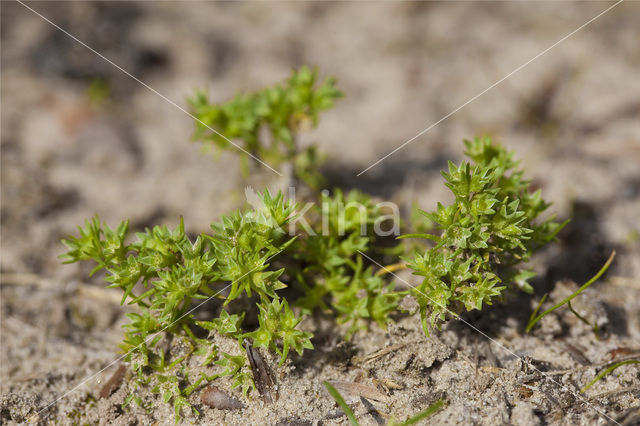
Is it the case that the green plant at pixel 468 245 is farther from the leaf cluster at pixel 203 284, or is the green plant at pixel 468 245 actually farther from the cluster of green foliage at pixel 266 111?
the cluster of green foliage at pixel 266 111

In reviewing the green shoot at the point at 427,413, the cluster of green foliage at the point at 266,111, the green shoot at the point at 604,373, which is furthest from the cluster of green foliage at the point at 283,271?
the cluster of green foliage at the point at 266,111

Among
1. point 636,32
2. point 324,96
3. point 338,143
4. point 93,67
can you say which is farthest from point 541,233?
point 93,67

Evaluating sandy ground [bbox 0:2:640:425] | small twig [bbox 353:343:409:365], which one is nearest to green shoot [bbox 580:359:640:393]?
sandy ground [bbox 0:2:640:425]

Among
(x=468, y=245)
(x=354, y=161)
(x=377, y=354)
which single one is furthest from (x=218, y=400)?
(x=354, y=161)

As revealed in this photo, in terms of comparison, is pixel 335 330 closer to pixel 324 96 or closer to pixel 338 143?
pixel 324 96

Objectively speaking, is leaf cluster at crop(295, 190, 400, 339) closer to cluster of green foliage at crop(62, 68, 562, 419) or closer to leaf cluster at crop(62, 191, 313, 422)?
cluster of green foliage at crop(62, 68, 562, 419)
